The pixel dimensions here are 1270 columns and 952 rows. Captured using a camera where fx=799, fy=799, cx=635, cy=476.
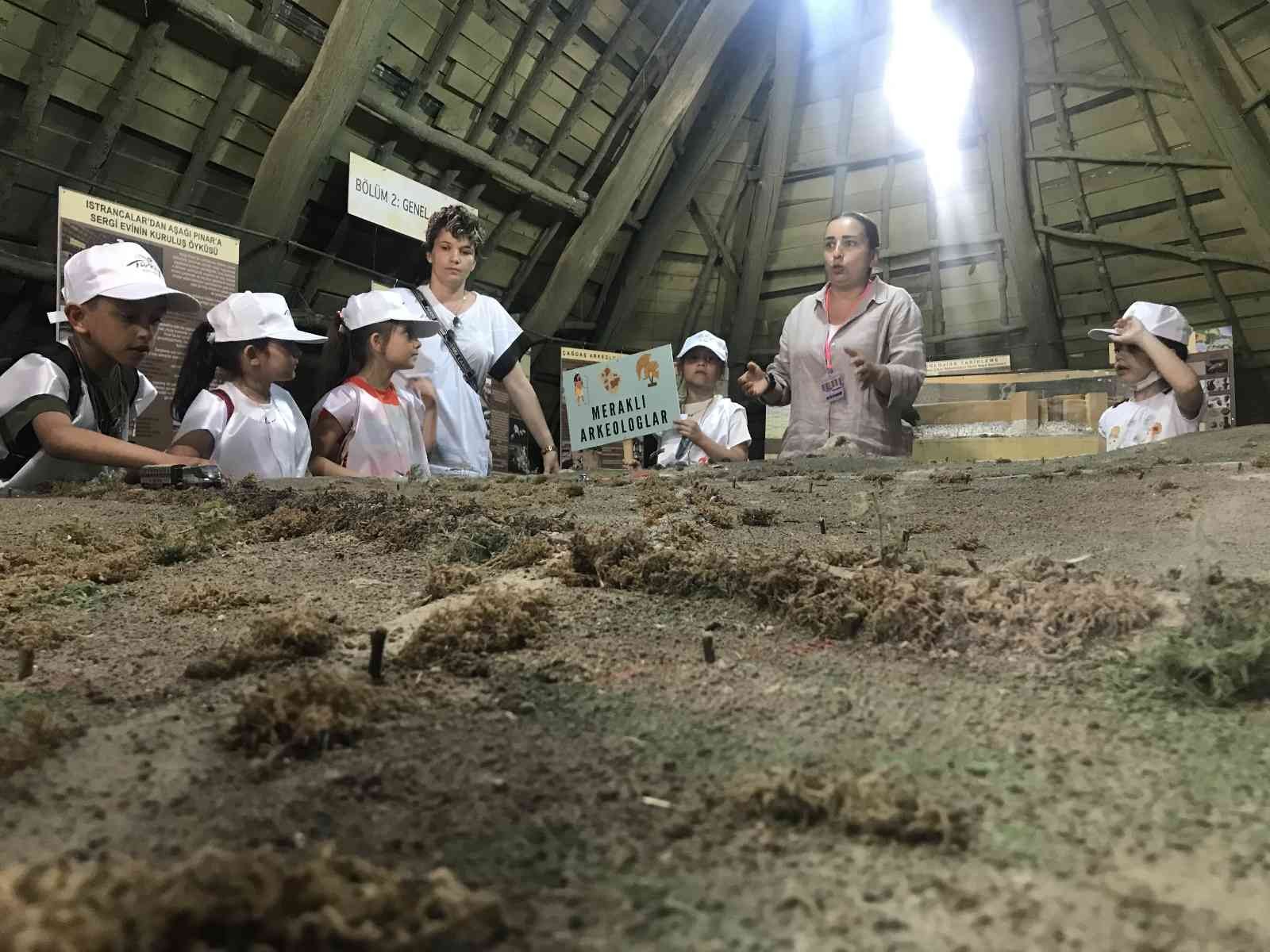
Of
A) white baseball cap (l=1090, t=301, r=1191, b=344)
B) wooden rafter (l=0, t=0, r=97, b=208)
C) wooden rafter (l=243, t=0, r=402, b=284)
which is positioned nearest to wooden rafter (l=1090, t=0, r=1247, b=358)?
white baseball cap (l=1090, t=301, r=1191, b=344)

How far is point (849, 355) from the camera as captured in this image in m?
3.62

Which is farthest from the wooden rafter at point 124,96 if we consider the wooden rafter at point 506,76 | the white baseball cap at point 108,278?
the wooden rafter at point 506,76

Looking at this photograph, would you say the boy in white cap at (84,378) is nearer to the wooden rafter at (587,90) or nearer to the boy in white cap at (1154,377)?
the boy in white cap at (1154,377)

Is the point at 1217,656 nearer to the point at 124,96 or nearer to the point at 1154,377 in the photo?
the point at 1154,377

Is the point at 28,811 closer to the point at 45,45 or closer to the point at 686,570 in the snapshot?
the point at 686,570

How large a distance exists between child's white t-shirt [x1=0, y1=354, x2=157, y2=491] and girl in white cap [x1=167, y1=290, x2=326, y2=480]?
0.37 metres

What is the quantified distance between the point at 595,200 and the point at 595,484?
5.25 meters

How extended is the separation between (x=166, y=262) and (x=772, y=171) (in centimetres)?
618

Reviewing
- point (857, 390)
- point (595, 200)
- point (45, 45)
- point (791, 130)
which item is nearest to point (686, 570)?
point (857, 390)

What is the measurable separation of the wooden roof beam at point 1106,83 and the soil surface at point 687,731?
6.23 metres

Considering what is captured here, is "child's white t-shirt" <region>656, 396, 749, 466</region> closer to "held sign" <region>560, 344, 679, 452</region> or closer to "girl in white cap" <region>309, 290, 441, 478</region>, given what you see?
"held sign" <region>560, 344, 679, 452</region>

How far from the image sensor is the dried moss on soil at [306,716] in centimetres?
84

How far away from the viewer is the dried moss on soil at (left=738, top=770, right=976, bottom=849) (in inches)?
26.6

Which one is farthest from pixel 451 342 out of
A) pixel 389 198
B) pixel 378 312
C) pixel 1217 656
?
pixel 1217 656
